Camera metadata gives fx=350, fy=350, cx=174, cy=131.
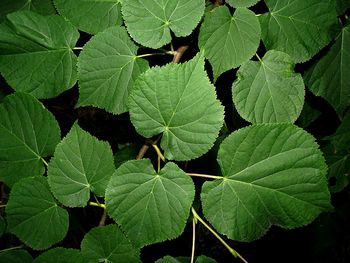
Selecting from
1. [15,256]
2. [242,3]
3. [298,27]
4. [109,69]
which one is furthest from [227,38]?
[15,256]

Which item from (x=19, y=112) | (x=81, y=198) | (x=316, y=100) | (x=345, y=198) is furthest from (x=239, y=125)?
(x=345, y=198)

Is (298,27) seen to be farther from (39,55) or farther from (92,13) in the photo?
(39,55)

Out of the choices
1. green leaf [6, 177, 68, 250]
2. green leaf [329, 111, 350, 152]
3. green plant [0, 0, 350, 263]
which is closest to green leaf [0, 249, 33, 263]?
green plant [0, 0, 350, 263]

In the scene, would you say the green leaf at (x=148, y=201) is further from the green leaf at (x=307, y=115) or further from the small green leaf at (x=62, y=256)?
the green leaf at (x=307, y=115)

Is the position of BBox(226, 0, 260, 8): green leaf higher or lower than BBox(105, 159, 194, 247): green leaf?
higher

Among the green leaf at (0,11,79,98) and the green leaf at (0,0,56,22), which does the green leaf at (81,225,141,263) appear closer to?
the green leaf at (0,11,79,98)

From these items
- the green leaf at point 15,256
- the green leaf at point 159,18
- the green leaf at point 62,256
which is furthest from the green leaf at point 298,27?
the green leaf at point 15,256

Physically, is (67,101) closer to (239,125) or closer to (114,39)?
(114,39)
